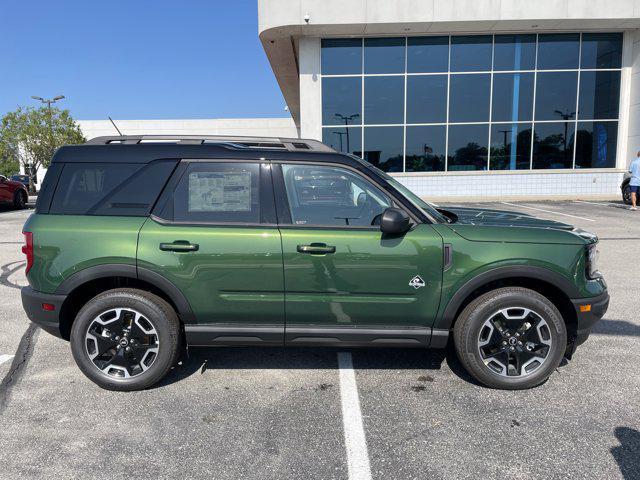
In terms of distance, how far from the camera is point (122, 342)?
353 cm

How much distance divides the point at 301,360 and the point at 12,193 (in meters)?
18.4

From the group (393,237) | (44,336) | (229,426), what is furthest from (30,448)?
(393,237)

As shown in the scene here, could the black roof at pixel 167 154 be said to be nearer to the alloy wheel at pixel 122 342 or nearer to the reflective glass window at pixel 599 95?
the alloy wheel at pixel 122 342

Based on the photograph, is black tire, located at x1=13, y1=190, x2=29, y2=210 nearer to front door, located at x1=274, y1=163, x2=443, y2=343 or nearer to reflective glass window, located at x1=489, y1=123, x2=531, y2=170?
reflective glass window, located at x1=489, y1=123, x2=531, y2=170

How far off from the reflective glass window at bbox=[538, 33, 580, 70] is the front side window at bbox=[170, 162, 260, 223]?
747 inches

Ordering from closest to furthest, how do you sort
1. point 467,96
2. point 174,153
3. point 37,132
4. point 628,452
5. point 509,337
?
1. point 628,452
2. point 509,337
3. point 174,153
4. point 467,96
5. point 37,132

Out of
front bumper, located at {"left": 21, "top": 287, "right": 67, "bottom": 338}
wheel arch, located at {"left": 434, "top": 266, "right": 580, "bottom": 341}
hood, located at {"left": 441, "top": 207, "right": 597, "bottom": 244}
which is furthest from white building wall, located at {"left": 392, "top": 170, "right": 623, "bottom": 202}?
front bumper, located at {"left": 21, "top": 287, "right": 67, "bottom": 338}

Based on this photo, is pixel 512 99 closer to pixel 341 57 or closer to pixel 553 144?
Answer: pixel 553 144

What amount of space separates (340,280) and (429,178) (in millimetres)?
16844

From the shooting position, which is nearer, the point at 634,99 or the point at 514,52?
the point at 514,52

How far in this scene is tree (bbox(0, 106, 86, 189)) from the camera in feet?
122

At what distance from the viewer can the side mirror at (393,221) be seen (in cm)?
330

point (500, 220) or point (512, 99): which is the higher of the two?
point (512, 99)

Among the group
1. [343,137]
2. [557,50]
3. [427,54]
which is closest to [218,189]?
[343,137]
